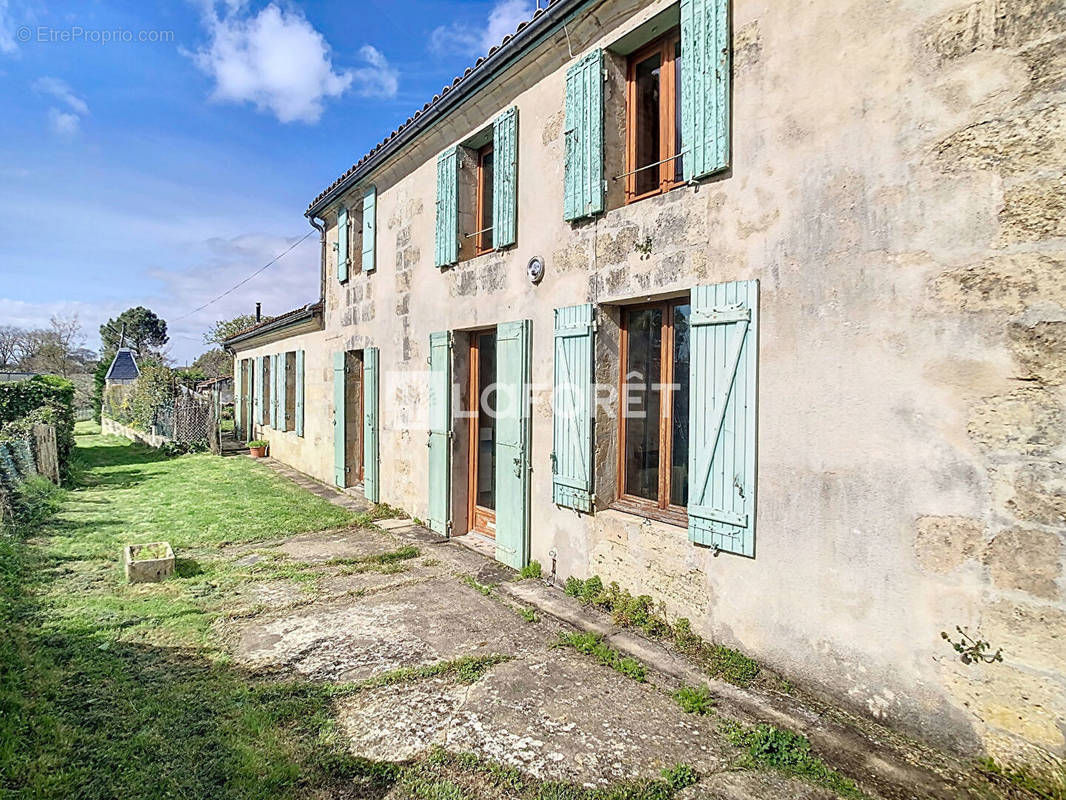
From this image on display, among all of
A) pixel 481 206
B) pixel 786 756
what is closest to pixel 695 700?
pixel 786 756

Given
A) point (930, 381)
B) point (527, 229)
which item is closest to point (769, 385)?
point (930, 381)

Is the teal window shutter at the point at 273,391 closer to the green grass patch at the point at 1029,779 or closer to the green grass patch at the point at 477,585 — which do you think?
the green grass patch at the point at 477,585

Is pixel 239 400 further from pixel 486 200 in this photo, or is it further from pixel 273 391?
pixel 486 200

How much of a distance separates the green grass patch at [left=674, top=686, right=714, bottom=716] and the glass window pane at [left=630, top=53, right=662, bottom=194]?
3638 millimetres

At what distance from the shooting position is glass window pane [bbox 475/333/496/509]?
20.8ft

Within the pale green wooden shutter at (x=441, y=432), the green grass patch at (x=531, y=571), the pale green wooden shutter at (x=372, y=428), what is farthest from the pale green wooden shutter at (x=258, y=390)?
the green grass patch at (x=531, y=571)

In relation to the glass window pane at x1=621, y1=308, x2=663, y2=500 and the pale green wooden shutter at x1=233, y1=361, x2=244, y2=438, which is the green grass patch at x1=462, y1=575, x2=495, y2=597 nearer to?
the glass window pane at x1=621, y1=308, x2=663, y2=500

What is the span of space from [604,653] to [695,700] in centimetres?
73

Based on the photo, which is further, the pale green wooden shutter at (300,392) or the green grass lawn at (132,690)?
the pale green wooden shutter at (300,392)

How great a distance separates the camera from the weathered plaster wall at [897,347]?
2.44m

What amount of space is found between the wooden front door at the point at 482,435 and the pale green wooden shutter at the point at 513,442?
616mm

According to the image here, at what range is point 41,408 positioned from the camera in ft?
36.5

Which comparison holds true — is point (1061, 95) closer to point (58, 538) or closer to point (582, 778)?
point (582, 778)

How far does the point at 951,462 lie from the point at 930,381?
1.32ft
